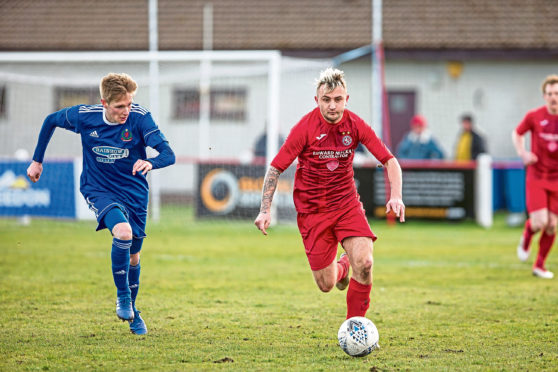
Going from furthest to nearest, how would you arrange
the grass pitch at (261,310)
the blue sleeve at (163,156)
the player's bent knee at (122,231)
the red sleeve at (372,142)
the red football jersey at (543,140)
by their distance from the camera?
the red football jersey at (543,140) → the blue sleeve at (163,156) → the player's bent knee at (122,231) → the red sleeve at (372,142) → the grass pitch at (261,310)

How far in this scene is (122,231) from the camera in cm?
626

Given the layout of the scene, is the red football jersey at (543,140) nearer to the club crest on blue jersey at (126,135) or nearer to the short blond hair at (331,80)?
the short blond hair at (331,80)

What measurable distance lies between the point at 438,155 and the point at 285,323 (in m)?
11.4

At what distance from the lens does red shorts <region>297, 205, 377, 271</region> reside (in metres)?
6.23

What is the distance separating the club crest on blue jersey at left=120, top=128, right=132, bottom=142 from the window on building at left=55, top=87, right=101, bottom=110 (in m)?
Result: 13.4

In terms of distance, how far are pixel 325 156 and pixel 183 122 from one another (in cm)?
1702

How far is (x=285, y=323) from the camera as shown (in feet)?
23.0

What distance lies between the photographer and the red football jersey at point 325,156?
6.20 meters

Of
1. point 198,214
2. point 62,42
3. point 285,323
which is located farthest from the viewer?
point 62,42

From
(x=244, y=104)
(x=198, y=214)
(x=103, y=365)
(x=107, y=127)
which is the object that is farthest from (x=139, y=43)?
(x=103, y=365)

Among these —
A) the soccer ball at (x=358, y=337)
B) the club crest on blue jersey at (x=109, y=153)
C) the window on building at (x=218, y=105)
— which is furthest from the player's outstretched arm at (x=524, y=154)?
the window on building at (x=218, y=105)

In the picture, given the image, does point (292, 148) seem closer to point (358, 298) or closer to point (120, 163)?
point (358, 298)

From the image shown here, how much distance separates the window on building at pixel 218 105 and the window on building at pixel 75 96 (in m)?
2.89

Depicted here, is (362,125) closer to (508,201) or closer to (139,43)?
(508,201)
